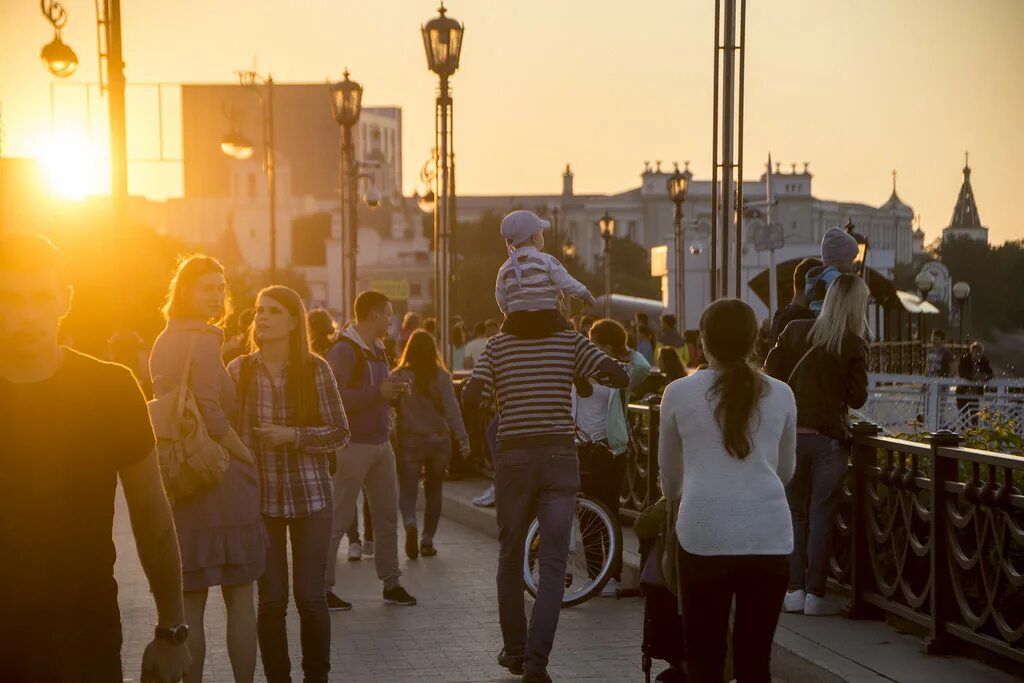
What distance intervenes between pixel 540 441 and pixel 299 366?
1.20 metres

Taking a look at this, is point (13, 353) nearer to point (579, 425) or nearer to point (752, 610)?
point (752, 610)

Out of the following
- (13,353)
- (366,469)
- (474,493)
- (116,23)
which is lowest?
(474,493)

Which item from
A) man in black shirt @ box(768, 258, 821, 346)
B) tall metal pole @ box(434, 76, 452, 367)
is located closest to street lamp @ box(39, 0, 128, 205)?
tall metal pole @ box(434, 76, 452, 367)

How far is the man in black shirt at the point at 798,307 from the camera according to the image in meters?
9.17

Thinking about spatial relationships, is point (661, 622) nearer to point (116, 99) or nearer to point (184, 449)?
point (184, 449)

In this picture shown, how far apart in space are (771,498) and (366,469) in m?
5.60

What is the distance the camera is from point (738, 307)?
5.38 metres

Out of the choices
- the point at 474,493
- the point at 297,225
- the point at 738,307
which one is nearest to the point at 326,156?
the point at 297,225

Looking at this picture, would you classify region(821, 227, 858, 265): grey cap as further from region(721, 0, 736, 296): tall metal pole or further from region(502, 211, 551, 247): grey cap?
region(721, 0, 736, 296): tall metal pole

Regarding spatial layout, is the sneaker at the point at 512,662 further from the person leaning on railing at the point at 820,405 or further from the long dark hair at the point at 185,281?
the long dark hair at the point at 185,281

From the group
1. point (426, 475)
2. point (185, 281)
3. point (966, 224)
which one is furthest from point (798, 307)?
point (966, 224)

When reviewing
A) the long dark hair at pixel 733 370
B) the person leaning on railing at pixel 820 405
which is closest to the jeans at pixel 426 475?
the person leaning on railing at pixel 820 405

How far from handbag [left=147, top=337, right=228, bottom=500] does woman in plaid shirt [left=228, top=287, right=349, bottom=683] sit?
0.50 meters

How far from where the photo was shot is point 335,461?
7.29 m
